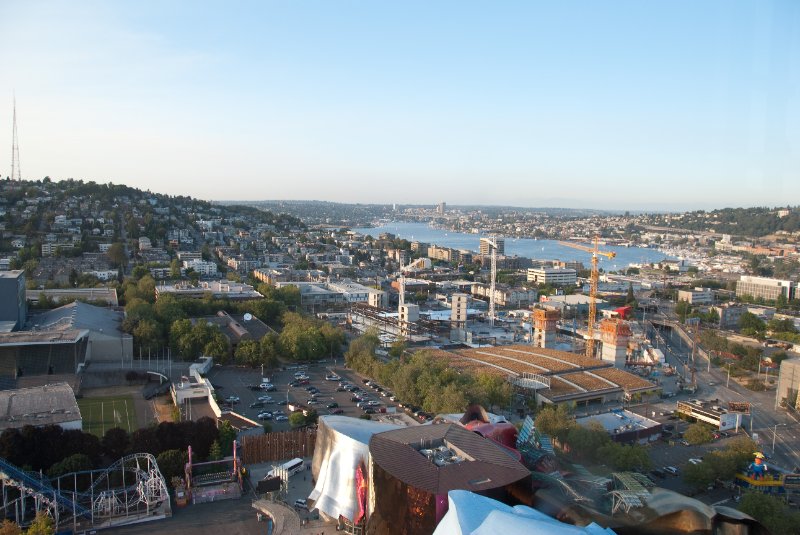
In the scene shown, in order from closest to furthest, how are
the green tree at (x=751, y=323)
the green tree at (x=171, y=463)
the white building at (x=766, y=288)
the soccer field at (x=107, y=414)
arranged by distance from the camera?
the green tree at (x=171, y=463)
the soccer field at (x=107, y=414)
the green tree at (x=751, y=323)
the white building at (x=766, y=288)

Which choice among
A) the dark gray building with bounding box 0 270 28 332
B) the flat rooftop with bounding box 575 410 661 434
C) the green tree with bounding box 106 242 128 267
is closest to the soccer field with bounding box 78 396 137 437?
the dark gray building with bounding box 0 270 28 332

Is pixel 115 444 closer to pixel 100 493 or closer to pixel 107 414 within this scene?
pixel 100 493

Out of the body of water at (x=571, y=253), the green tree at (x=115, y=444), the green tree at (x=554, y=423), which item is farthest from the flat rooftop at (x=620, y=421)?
the body of water at (x=571, y=253)

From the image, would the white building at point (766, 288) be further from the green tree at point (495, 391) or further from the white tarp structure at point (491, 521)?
the white tarp structure at point (491, 521)

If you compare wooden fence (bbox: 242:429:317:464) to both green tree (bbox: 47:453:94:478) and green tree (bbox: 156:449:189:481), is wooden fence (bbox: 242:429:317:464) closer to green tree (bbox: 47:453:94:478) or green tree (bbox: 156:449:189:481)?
green tree (bbox: 156:449:189:481)

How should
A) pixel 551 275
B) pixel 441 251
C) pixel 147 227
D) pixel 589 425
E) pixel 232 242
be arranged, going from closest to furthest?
1. pixel 589 425
2. pixel 551 275
3. pixel 147 227
4. pixel 232 242
5. pixel 441 251

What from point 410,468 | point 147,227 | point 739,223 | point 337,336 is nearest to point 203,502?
point 410,468

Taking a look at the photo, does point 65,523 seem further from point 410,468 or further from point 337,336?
point 337,336
